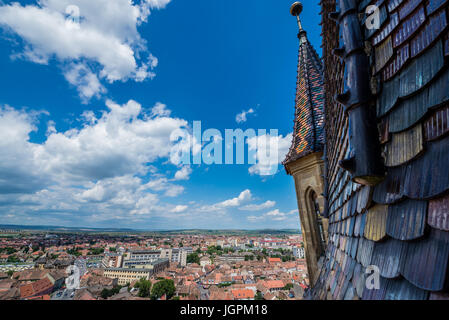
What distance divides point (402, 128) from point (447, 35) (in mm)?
477

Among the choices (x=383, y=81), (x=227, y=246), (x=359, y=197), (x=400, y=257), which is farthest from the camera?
(x=227, y=246)

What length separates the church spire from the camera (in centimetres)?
639

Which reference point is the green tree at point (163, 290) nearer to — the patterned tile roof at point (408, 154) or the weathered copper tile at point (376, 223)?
the weathered copper tile at point (376, 223)

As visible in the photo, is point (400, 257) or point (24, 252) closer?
point (400, 257)

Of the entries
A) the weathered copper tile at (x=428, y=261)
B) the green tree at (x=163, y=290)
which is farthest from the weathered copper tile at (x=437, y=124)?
the green tree at (x=163, y=290)

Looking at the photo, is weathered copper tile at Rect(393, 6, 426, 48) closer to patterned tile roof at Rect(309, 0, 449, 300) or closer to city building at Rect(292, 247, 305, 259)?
patterned tile roof at Rect(309, 0, 449, 300)

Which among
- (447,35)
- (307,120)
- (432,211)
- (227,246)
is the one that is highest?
(307,120)

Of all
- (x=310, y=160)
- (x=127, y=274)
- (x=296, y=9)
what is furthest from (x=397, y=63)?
(x=127, y=274)

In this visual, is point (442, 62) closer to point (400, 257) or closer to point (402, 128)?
point (402, 128)

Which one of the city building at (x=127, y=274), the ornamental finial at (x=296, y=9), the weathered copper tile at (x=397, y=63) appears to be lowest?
the city building at (x=127, y=274)

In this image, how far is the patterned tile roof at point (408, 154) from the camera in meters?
0.96

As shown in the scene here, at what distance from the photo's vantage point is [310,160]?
6379mm

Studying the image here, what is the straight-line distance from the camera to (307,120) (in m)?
6.83
